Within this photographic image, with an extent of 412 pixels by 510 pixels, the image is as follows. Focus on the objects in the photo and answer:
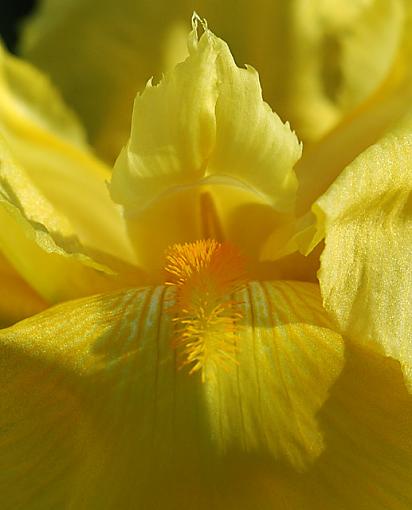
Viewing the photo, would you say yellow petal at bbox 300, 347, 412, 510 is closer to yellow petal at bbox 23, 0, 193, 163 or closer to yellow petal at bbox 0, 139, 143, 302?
yellow petal at bbox 0, 139, 143, 302

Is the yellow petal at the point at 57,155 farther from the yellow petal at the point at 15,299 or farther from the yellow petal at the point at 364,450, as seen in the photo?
the yellow petal at the point at 364,450

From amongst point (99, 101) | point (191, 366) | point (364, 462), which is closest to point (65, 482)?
point (191, 366)

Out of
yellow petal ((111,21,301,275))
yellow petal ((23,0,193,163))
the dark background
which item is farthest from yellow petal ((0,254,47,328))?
the dark background

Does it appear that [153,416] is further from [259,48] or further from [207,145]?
[259,48]

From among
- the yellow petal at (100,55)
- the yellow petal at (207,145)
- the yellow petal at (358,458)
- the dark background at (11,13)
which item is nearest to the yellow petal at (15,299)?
the yellow petal at (207,145)

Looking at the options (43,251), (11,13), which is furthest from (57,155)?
(11,13)
